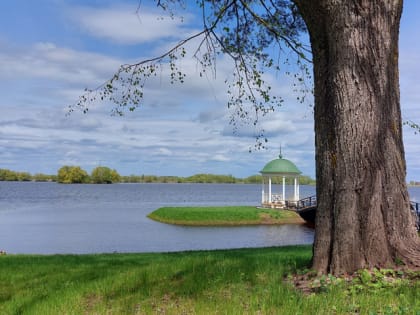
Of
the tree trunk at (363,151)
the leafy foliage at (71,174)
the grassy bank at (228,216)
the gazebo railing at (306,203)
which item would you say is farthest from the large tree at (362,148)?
the leafy foliage at (71,174)

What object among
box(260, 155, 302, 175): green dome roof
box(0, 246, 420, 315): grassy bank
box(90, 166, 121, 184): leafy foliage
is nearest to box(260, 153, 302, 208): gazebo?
box(260, 155, 302, 175): green dome roof

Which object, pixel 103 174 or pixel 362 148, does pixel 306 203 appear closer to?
pixel 362 148

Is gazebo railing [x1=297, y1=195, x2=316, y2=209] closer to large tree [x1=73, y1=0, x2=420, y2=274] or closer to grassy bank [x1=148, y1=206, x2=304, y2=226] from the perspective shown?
grassy bank [x1=148, y1=206, x2=304, y2=226]

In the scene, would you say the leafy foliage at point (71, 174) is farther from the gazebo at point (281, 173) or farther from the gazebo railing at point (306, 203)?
the gazebo railing at point (306, 203)

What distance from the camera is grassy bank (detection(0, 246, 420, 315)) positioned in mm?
4629

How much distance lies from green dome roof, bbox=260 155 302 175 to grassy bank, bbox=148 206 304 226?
4728 millimetres

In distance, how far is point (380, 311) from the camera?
4469 mm

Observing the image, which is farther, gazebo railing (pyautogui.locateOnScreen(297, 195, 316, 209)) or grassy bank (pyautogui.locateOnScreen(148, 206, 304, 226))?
gazebo railing (pyautogui.locateOnScreen(297, 195, 316, 209))

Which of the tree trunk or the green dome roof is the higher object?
the green dome roof

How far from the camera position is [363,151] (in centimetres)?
567

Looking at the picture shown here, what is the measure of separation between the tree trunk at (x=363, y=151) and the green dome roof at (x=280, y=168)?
4219 centimetres

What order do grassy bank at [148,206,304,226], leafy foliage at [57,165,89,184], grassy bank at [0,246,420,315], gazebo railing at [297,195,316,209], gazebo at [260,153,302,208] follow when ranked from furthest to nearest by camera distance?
leafy foliage at [57,165,89,184] → gazebo at [260,153,302,208] → gazebo railing at [297,195,316,209] → grassy bank at [148,206,304,226] → grassy bank at [0,246,420,315]

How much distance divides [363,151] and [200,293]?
2750 millimetres

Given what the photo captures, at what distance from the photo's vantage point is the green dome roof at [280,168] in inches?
1882
